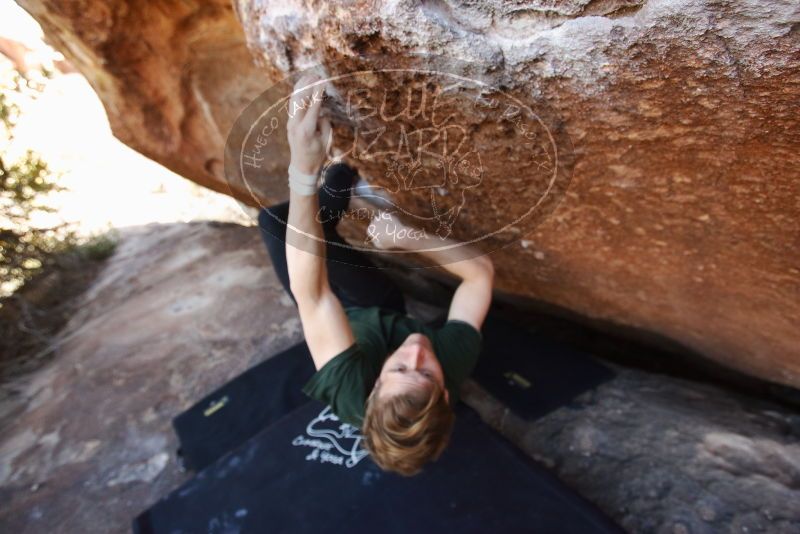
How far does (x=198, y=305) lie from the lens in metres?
2.99

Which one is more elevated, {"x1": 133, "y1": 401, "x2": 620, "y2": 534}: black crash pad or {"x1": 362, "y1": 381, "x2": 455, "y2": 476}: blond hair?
{"x1": 362, "y1": 381, "x2": 455, "y2": 476}: blond hair

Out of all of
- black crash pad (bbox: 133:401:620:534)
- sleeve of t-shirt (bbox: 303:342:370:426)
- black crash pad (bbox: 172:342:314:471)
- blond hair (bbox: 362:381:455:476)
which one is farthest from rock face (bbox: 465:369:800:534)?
black crash pad (bbox: 172:342:314:471)

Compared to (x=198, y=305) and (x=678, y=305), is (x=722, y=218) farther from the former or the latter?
(x=198, y=305)

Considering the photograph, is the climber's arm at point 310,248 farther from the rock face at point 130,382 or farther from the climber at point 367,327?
the rock face at point 130,382

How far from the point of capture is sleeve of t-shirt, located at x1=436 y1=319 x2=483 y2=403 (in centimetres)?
167

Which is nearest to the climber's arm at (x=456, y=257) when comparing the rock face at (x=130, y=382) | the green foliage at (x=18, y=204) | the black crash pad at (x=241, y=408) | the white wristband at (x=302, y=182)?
the white wristband at (x=302, y=182)

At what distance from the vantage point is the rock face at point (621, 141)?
0.86m

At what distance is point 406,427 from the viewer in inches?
53.2

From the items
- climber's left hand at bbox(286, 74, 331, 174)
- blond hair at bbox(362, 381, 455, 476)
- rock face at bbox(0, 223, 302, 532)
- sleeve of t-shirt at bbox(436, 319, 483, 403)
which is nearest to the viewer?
climber's left hand at bbox(286, 74, 331, 174)

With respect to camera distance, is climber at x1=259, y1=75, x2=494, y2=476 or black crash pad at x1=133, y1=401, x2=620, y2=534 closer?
climber at x1=259, y1=75, x2=494, y2=476

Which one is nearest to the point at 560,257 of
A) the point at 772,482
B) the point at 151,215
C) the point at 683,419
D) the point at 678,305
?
the point at 678,305

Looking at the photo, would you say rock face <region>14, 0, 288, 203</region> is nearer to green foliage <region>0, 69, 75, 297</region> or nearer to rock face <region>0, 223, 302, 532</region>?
rock face <region>0, 223, 302, 532</region>

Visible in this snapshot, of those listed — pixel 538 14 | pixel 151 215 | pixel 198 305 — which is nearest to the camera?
pixel 538 14

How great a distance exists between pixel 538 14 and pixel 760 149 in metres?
0.52
